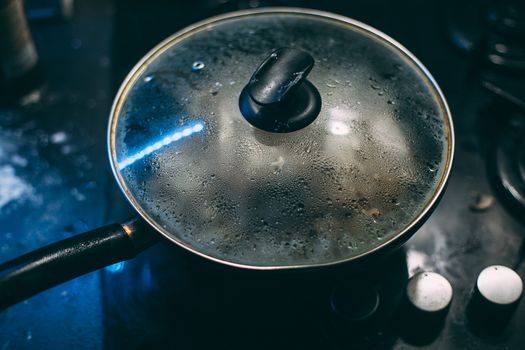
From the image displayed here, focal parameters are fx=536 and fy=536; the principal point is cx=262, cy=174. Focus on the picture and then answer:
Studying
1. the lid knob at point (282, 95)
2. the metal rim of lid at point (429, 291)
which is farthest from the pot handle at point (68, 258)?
the metal rim of lid at point (429, 291)

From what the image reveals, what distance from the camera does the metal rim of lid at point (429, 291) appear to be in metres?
1.24

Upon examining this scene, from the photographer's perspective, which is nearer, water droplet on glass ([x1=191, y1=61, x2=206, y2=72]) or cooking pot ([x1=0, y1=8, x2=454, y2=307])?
cooking pot ([x1=0, y1=8, x2=454, y2=307])

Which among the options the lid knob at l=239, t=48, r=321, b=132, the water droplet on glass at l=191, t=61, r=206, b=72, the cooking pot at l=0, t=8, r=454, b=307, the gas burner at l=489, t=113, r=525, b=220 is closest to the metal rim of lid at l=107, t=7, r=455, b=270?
the cooking pot at l=0, t=8, r=454, b=307

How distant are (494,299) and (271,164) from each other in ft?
2.07

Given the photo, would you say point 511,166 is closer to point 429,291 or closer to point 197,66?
point 429,291

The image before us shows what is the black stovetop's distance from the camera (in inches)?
51.1

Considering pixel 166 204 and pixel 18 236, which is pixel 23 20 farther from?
pixel 166 204

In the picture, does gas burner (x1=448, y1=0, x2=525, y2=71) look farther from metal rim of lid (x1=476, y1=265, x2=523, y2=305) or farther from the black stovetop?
metal rim of lid (x1=476, y1=265, x2=523, y2=305)

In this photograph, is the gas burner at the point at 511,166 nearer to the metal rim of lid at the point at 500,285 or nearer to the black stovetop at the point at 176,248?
the black stovetop at the point at 176,248

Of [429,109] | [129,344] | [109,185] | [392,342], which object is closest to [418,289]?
[392,342]

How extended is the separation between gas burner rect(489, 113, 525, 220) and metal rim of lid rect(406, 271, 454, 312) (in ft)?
1.25

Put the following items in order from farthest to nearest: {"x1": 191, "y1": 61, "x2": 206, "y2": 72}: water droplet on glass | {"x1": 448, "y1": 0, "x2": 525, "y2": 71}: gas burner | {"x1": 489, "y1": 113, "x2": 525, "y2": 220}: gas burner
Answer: {"x1": 448, "y1": 0, "x2": 525, "y2": 71}: gas burner → {"x1": 489, "y1": 113, "x2": 525, "y2": 220}: gas burner → {"x1": 191, "y1": 61, "x2": 206, "y2": 72}: water droplet on glass

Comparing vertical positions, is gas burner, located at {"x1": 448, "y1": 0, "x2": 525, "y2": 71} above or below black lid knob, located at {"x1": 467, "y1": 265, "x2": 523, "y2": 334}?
above

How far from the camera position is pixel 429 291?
49.7 inches
